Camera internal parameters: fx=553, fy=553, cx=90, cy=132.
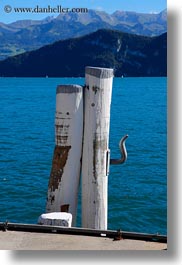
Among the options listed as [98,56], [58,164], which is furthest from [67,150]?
[98,56]

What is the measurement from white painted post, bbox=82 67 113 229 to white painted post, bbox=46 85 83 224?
9cm

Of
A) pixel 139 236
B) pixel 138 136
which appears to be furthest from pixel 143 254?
pixel 138 136

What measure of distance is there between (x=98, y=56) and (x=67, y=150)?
13083cm

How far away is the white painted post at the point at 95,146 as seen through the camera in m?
6.30

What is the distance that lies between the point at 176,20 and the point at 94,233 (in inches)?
91.5

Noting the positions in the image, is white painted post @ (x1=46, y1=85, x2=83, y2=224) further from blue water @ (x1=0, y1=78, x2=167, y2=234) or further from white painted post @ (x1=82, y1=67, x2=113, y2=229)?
blue water @ (x1=0, y1=78, x2=167, y2=234)

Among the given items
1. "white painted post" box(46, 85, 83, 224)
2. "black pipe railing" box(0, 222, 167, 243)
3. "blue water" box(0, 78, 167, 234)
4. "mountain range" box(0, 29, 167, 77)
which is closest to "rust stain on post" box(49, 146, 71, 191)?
"white painted post" box(46, 85, 83, 224)

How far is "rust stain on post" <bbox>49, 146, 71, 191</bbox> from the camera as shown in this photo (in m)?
6.45

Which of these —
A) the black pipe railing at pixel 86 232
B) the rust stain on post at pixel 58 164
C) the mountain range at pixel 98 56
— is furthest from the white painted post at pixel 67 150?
the mountain range at pixel 98 56

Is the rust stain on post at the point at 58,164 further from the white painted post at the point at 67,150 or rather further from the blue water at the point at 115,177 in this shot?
the blue water at the point at 115,177

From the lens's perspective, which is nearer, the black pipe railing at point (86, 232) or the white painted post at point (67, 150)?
the black pipe railing at point (86, 232)

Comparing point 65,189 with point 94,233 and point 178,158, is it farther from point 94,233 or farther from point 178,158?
point 178,158

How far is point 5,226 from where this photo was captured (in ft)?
19.3

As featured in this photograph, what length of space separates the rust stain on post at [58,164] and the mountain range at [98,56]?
119 m
